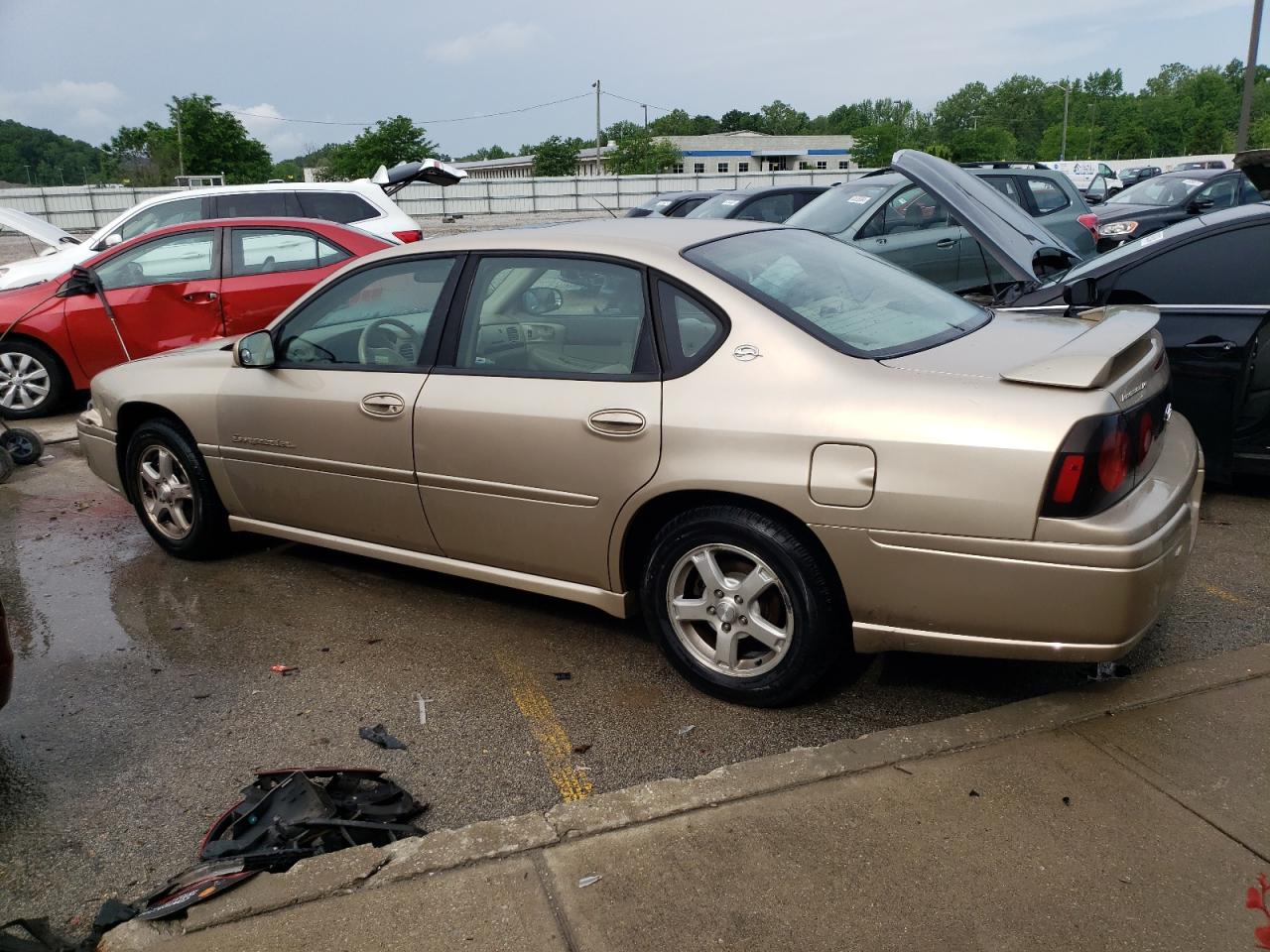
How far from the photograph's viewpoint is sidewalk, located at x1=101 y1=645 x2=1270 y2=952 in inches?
97.7

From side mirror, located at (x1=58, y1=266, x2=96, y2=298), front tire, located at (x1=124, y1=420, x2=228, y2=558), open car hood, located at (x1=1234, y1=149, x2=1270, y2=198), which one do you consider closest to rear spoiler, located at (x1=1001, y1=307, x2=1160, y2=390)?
open car hood, located at (x1=1234, y1=149, x2=1270, y2=198)

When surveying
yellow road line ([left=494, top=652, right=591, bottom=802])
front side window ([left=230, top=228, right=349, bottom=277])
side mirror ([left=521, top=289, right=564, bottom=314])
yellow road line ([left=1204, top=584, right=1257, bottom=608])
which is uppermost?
front side window ([left=230, top=228, right=349, bottom=277])

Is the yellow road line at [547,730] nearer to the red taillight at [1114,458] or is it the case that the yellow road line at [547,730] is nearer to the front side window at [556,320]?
the front side window at [556,320]

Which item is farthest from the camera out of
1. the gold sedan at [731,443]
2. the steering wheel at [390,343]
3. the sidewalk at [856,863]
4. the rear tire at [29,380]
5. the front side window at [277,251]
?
the front side window at [277,251]

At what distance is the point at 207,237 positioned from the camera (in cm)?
885

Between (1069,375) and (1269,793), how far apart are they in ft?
4.20

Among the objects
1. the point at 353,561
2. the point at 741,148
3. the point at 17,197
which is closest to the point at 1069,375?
the point at 353,561

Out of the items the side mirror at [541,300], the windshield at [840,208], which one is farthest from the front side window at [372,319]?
the windshield at [840,208]

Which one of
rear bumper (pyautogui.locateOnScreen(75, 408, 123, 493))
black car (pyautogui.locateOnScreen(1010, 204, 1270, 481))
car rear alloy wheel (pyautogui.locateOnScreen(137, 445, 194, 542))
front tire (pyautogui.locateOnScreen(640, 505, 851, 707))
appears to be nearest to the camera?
front tire (pyautogui.locateOnScreen(640, 505, 851, 707))

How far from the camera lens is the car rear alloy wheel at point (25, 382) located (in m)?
8.79

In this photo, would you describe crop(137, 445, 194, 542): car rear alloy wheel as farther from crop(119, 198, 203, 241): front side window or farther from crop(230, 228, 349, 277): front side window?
crop(119, 198, 203, 241): front side window

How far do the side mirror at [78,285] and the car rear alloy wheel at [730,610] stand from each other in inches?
265

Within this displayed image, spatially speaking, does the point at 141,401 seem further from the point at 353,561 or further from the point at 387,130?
the point at 387,130

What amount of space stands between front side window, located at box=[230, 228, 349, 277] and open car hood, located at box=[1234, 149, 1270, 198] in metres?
6.76
